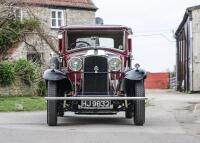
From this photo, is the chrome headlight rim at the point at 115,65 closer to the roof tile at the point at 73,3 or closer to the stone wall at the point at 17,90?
the stone wall at the point at 17,90

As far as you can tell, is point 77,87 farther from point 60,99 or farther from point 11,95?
point 11,95

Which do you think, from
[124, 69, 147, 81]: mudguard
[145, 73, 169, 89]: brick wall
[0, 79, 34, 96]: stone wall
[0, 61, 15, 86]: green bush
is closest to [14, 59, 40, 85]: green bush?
[0, 79, 34, 96]: stone wall

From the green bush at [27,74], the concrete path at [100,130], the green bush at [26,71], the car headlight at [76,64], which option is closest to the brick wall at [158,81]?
the green bush at [27,74]

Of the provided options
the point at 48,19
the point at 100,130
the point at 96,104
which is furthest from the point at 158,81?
the point at 100,130

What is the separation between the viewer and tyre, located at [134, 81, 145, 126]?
1534cm

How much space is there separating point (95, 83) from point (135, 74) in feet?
3.40

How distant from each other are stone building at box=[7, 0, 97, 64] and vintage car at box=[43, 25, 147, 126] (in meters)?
18.3

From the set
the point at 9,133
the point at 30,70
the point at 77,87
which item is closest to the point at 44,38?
the point at 30,70

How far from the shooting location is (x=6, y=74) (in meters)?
32.5

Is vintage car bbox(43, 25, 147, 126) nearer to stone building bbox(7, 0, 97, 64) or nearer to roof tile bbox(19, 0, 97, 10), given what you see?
stone building bbox(7, 0, 97, 64)

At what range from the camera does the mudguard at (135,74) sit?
15375mm

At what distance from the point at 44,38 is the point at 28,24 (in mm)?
1245

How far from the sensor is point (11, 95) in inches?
1294

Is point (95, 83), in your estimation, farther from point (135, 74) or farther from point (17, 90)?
point (17, 90)
